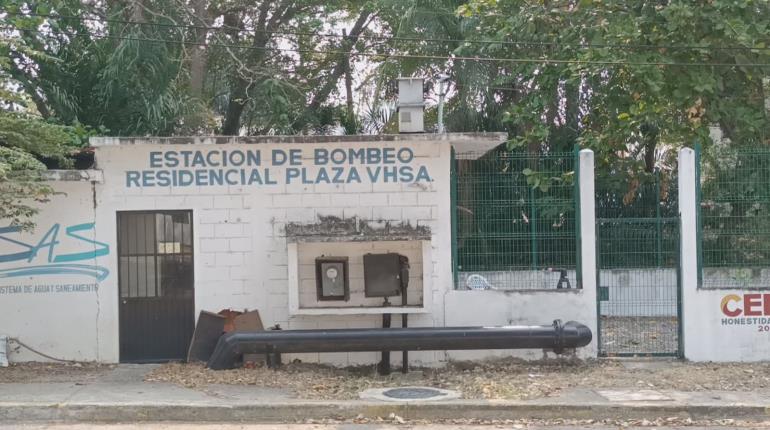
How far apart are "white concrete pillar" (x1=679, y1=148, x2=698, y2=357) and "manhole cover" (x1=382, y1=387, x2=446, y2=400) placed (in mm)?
3683

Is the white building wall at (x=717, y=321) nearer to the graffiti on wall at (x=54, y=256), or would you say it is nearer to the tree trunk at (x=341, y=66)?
the graffiti on wall at (x=54, y=256)

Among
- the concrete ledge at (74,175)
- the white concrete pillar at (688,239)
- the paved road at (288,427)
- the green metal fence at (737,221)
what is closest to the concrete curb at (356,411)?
the paved road at (288,427)

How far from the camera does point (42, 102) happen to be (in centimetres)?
1647

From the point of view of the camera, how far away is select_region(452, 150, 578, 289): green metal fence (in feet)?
34.0

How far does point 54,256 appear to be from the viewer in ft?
33.6

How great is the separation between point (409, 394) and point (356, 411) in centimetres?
83

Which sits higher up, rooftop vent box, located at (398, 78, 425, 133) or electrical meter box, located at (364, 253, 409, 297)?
rooftop vent box, located at (398, 78, 425, 133)

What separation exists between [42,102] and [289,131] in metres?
5.22

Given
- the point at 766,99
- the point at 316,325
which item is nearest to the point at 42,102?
the point at 316,325

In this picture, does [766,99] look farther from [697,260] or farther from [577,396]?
[577,396]

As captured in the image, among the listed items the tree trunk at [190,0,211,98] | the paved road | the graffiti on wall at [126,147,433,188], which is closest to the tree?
the graffiti on wall at [126,147,433,188]

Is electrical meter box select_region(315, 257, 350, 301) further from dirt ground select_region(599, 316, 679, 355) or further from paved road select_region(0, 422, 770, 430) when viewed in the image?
dirt ground select_region(599, 316, 679, 355)

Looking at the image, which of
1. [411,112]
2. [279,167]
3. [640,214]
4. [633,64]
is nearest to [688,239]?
[640,214]

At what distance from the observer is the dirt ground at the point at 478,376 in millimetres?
8969
